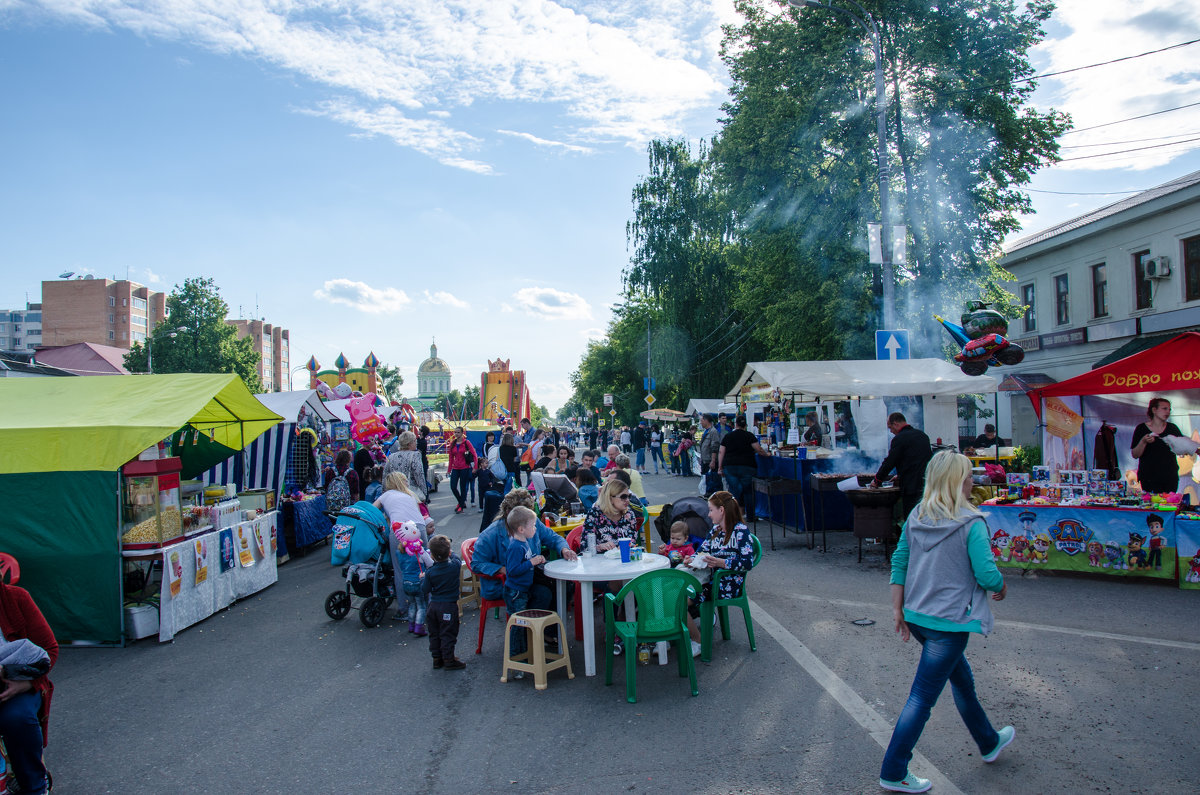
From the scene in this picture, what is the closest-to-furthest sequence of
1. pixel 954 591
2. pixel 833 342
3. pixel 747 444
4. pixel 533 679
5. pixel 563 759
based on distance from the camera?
pixel 954 591
pixel 563 759
pixel 533 679
pixel 747 444
pixel 833 342

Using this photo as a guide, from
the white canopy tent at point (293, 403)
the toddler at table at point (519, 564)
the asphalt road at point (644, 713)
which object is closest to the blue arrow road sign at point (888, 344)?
the asphalt road at point (644, 713)

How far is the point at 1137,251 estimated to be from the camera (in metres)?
22.2

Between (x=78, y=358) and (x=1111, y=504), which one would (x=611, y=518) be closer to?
(x=1111, y=504)

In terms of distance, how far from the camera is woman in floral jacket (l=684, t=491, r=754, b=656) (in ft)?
19.1

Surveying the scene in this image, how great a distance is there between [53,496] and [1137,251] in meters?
27.0

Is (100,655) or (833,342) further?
(833,342)

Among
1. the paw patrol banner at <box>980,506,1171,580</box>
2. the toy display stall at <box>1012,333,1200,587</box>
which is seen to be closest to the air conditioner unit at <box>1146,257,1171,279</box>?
the toy display stall at <box>1012,333,1200,587</box>

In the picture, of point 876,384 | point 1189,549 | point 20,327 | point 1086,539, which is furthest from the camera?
point 20,327

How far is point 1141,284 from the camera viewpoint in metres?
22.2

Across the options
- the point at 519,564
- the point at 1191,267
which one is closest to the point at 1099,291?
the point at 1191,267

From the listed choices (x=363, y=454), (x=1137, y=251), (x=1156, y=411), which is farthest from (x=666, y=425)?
(x=1156, y=411)

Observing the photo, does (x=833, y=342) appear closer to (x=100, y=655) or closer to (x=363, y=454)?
(x=363, y=454)

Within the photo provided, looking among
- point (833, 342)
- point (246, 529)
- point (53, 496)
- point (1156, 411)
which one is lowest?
point (246, 529)

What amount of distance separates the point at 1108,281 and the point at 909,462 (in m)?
19.6
